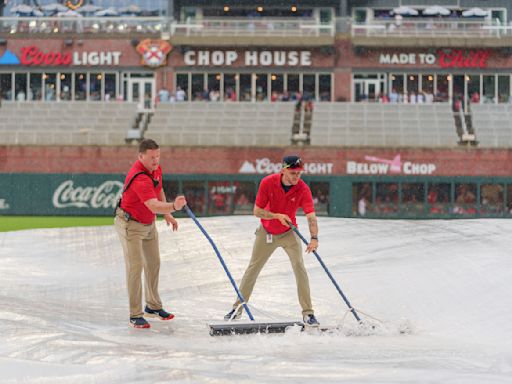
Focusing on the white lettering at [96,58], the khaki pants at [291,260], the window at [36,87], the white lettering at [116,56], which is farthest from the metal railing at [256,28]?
the khaki pants at [291,260]

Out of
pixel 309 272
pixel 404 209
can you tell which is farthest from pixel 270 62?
pixel 309 272

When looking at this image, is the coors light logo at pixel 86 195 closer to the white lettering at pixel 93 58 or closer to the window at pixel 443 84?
the white lettering at pixel 93 58

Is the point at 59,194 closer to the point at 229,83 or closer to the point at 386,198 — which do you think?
the point at 229,83

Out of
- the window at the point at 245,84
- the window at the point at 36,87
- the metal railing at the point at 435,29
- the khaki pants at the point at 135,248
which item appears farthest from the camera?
the window at the point at 245,84

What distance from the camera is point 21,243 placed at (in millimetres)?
17688

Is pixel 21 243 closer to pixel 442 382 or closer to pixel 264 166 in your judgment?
pixel 442 382

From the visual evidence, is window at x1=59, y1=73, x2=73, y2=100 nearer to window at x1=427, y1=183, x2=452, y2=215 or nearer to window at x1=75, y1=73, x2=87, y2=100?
window at x1=75, y1=73, x2=87, y2=100

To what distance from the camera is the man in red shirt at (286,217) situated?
10312mm

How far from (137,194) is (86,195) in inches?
1309

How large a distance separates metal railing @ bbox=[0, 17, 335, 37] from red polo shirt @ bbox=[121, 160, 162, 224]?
130ft

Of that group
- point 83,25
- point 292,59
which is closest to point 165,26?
point 83,25

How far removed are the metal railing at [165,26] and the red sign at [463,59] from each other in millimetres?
6364

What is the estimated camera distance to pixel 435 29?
4941 centimetres

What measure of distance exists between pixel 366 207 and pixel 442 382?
35.1 meters
